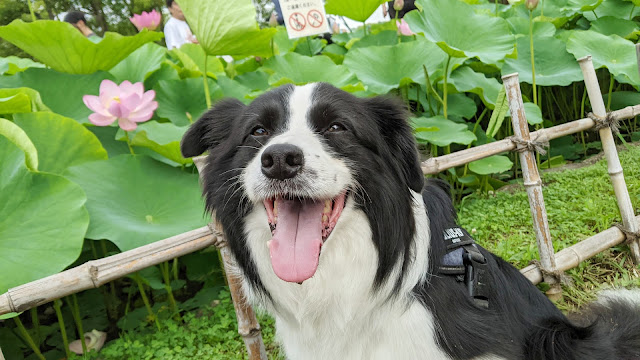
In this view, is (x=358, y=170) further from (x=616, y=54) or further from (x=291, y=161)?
(x=616, y=54)

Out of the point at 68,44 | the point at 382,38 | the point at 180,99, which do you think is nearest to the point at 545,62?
the point at 382,38

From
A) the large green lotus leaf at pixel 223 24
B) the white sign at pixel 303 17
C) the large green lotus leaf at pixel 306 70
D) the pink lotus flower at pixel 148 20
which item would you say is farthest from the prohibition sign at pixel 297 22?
the large green lotus leaf at pixel 223 24

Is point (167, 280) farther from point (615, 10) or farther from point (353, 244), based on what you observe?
point (615, 10)

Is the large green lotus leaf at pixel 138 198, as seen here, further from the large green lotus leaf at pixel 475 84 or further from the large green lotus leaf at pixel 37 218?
the large green lotus leaf at pixel 475 84

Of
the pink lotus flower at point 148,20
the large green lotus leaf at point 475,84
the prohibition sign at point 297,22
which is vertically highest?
the pink lotus flower at point 148,20

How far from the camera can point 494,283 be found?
1.71 metres

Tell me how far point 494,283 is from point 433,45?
2.36m

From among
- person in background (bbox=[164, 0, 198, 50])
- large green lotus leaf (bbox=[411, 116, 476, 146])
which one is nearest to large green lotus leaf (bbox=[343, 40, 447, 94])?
large green lotus leaf (bbox=[411, 116, 476, 146])

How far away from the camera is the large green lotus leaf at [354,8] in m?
3.74

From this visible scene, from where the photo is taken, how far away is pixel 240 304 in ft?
6.78

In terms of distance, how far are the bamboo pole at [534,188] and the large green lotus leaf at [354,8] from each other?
61.0 inches

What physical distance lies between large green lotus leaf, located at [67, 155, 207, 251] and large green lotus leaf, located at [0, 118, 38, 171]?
10.6 inches

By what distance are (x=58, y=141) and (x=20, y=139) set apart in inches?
12.7

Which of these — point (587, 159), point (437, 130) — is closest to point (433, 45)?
point (437, 130)
